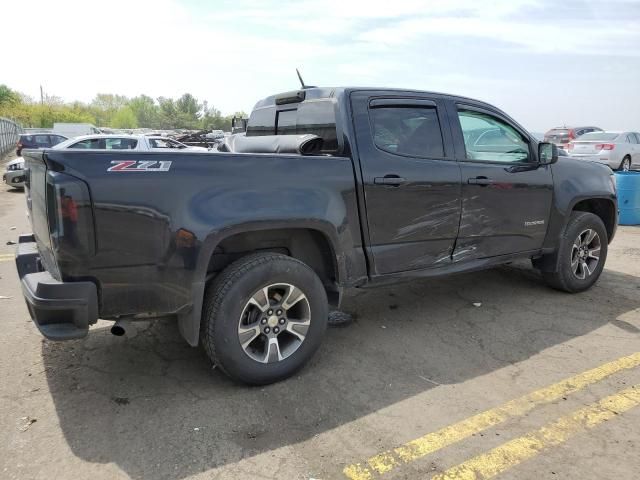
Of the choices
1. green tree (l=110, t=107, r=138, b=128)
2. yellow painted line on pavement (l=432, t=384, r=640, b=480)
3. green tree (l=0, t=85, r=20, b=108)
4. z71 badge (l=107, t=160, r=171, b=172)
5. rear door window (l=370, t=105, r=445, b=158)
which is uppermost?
green tree (l=110, t=107, r=138, b=128)

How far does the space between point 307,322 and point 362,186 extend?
1034 millimetres

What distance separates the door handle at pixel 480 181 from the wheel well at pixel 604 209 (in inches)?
67.5

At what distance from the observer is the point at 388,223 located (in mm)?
3826

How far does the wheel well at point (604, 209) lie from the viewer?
5.56 meters

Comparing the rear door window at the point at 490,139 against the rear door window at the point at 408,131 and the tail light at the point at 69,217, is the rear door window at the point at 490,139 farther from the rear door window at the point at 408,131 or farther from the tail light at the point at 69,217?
the tail light at the point at 69,217

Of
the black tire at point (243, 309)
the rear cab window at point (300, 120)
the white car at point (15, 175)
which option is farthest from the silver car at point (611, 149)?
the white car at point (15, 175)

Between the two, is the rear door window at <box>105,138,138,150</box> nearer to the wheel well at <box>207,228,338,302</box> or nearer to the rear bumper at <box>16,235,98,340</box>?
the wheel well at <box>207,228,338,302</box>

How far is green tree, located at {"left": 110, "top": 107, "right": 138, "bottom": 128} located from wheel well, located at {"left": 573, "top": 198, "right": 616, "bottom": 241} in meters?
103

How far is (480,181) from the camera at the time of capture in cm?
434

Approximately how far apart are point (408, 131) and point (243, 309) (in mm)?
1988

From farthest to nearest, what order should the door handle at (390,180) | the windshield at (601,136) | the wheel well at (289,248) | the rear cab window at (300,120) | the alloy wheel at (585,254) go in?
1. the windshield at (601,136)
2. the alloy wheel at (585,254)
3. the rear cab window at (300,120)
4. the door handle at (390,180)
5. the wheel well at (289,248)

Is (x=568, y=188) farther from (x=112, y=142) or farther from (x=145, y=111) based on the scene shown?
(x=145, y=111)

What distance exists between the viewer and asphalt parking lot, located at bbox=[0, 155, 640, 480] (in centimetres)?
261

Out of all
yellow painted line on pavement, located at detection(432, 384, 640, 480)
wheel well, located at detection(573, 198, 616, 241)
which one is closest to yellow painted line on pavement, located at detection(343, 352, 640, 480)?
yellow painted line on pavement, located at detection(432, 384, 640, 480)
